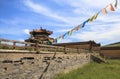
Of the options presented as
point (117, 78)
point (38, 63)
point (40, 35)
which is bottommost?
point (117, 78)

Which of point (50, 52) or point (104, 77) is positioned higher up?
point (50, 52)

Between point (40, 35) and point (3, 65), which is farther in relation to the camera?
point (40, 35)

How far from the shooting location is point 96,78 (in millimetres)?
19406

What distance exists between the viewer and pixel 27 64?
1454 cm

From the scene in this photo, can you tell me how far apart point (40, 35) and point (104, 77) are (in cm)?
1798

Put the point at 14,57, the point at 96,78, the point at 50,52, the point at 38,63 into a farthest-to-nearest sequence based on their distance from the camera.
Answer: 1. the point at 96,78
2. the point at 50,52
3. the point at 38,63
4. the point at 14,57

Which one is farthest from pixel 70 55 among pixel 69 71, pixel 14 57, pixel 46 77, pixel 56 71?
pixel 14 57

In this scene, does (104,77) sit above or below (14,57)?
below

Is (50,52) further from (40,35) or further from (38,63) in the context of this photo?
(40,35)

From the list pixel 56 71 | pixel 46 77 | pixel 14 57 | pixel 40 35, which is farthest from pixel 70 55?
pixel 40 35

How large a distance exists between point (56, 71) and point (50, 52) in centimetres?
195

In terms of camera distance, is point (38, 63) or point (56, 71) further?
point (56, 71)

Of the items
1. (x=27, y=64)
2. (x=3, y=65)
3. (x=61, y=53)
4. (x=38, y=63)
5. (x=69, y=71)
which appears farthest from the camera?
(x=69, y=71)

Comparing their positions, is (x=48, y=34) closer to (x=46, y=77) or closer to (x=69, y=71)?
(x=69, y=71)
